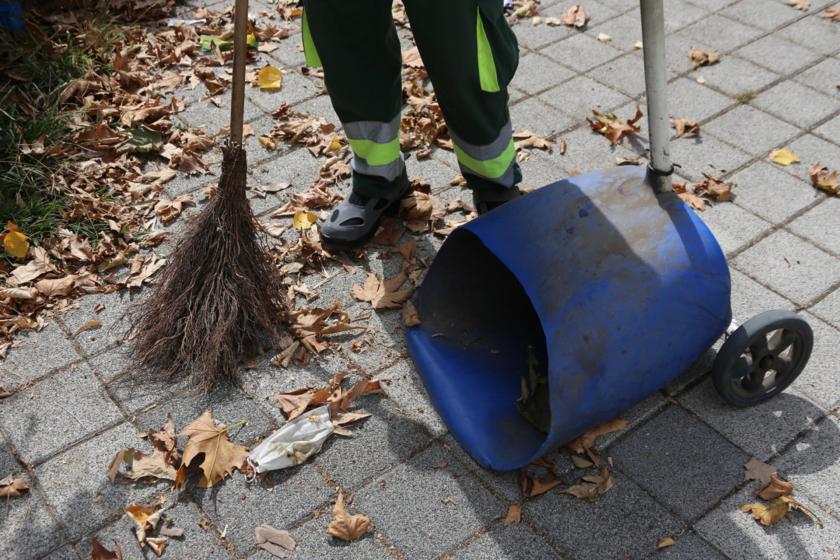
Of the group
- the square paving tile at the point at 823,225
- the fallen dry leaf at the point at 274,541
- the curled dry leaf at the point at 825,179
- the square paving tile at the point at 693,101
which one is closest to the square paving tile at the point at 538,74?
the square paving tile at the point at 693,101

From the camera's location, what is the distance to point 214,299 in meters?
3.30

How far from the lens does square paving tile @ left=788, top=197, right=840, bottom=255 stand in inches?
148

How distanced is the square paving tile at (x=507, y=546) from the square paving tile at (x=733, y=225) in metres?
1.65

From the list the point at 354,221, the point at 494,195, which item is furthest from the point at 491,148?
the point at 354,221

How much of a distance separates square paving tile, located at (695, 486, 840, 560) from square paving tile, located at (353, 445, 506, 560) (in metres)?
0.65

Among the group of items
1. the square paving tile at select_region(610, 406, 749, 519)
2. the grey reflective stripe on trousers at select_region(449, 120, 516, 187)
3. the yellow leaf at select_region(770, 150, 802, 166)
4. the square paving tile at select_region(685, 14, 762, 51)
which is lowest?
the yellow leaf at select_region(770, 150, 802, 166)

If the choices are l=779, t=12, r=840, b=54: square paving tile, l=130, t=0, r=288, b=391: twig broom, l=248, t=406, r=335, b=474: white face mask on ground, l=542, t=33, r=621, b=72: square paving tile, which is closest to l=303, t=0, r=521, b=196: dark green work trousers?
l=130, t=0, r=288, b=391: twig broom

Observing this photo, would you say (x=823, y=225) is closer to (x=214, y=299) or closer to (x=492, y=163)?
(x=492, y=163)

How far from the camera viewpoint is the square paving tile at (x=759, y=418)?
9.77 ft

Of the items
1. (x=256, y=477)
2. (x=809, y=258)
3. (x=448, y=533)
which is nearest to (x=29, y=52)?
(x=256, y=477)

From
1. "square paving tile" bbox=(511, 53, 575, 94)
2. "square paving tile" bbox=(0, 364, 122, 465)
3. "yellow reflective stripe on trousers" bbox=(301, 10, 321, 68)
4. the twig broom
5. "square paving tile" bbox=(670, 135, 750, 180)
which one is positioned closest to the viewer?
"square paving tile" bbox=(0, 364, 122, 465)

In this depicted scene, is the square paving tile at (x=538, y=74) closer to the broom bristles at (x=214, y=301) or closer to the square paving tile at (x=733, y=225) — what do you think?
the square paving tile at (x=733, y=225)

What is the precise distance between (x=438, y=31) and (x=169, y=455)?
172cm

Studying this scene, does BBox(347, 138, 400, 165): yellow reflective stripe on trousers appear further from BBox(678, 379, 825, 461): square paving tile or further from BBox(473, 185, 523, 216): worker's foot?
BBox(678, 379, 825, 461): square paving tile
